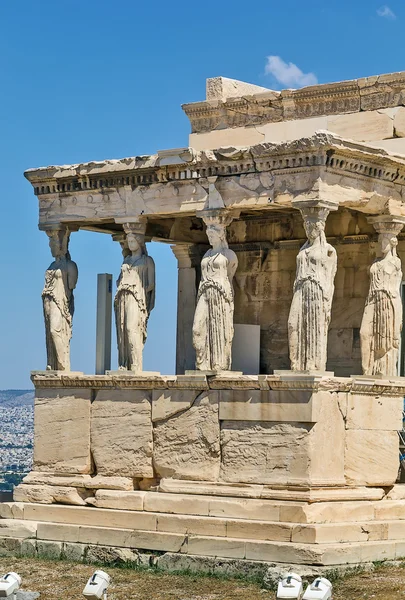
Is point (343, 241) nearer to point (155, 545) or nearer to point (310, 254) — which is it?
point (310, 254)

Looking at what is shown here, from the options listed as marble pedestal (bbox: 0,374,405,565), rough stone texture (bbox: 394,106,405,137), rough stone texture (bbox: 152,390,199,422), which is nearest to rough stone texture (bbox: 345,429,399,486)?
marble pedestal (bbox: 0,374,405,565)

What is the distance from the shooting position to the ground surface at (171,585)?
1794cm

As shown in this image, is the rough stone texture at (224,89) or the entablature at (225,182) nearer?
the entablature at (225,182)

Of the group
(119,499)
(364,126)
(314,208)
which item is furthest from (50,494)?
(364,126)

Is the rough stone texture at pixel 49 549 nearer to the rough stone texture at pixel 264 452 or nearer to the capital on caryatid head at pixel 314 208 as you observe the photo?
the rough stone texture at pixel 264 452

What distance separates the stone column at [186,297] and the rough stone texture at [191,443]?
8.66ft

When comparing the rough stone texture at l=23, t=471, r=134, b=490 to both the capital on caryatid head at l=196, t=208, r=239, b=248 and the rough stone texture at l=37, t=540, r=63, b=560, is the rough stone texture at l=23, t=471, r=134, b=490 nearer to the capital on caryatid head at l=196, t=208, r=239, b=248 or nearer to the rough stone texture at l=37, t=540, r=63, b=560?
the rough stone texture at l=37, t=540, r=63, b=560

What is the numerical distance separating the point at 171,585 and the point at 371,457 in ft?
9.60

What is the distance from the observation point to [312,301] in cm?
1941

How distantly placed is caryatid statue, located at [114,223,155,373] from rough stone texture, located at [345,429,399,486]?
108 inches

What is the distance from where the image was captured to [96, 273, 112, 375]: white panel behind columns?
2205 cm

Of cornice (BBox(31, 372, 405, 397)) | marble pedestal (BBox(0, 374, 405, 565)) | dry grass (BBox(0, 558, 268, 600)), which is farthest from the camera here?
cornice (BBox(31, 372, 405, 397))

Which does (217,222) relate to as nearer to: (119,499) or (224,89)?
(224,89)

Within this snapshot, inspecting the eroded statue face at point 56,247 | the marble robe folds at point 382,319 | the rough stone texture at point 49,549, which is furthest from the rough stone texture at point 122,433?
the marble robe folds at point 382,319
